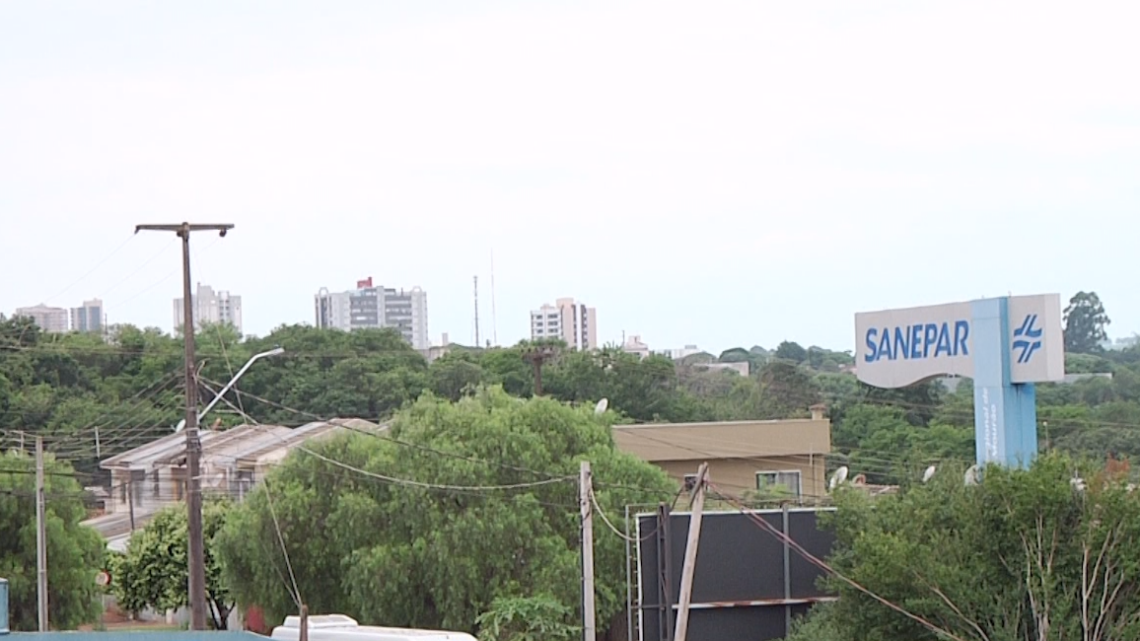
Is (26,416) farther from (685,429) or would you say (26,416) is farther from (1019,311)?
(1019,311)

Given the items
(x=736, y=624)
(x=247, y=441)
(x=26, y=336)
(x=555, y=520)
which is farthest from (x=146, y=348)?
(x=736, y=624)

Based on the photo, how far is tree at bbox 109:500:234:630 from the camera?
185 ft

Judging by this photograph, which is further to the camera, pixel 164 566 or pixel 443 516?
pixel 164 566

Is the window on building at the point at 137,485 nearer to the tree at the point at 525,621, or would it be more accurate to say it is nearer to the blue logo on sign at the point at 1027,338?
the tree at the point at 525,621

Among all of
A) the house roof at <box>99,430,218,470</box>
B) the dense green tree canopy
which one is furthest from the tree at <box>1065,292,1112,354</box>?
the house roof at <box>99,430,218,470</box>

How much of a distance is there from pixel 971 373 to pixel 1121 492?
382 cm

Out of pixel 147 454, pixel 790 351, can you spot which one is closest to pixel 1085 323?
pixel 790 351

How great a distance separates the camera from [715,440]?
5697 centimetres

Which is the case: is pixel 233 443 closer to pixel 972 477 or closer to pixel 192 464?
pixel 192 464

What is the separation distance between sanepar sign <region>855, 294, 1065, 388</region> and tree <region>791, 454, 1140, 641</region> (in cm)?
184

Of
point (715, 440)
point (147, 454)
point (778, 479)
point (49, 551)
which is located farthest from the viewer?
point (147, 454)

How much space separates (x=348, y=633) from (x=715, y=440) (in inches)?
1322

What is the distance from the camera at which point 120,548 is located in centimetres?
6919

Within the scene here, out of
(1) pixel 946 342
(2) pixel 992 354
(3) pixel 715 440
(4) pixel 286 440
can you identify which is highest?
(1) pixel 946 342
